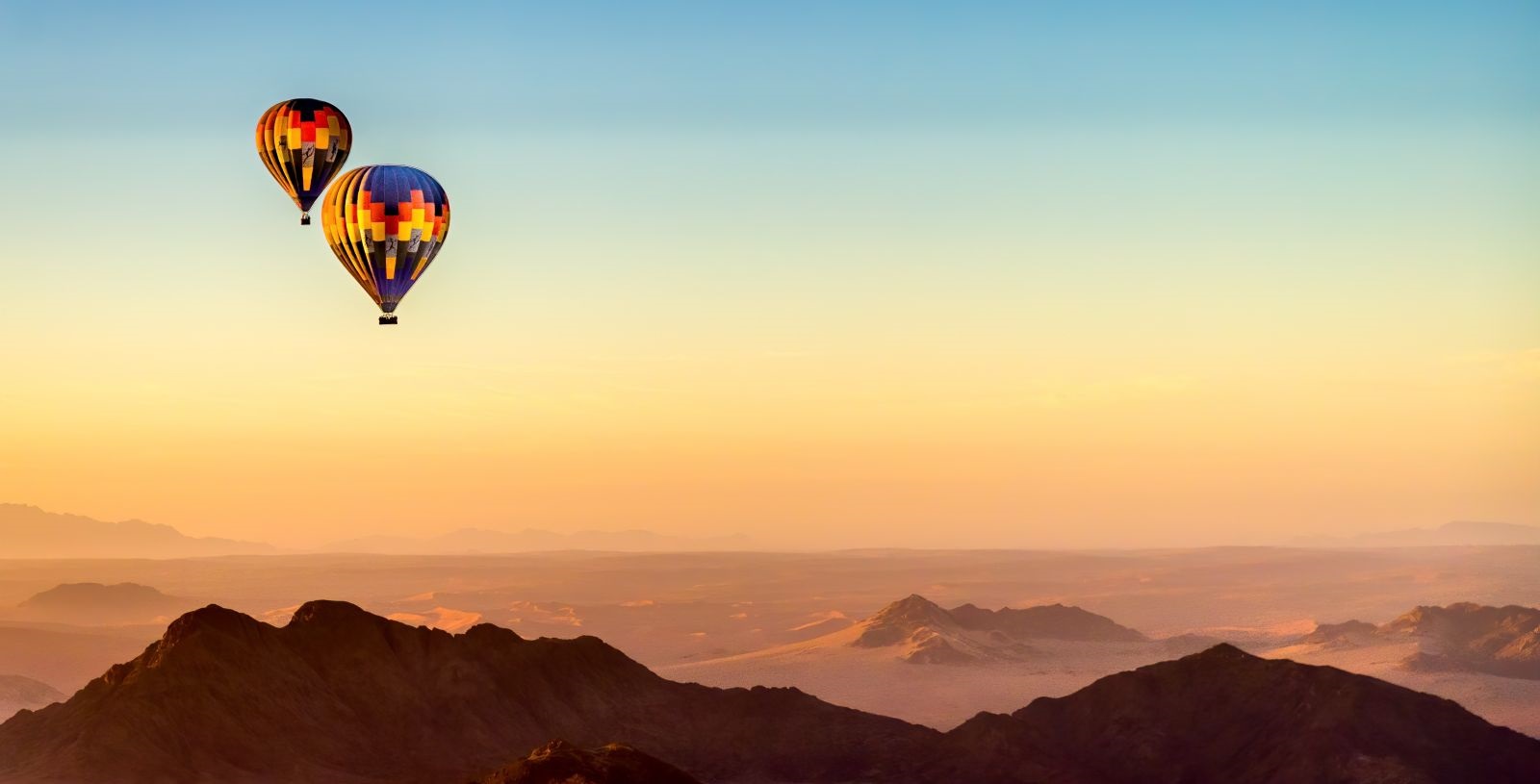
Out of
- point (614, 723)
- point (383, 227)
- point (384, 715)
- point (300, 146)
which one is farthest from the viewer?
point (614, 723)

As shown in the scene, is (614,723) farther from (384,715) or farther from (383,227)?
(383,227)

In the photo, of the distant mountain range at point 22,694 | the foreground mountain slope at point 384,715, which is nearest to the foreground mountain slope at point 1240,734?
the foreground mountain slope at point 384,715

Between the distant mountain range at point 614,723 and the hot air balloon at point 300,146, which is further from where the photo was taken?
the distant mountain range at point 614,723

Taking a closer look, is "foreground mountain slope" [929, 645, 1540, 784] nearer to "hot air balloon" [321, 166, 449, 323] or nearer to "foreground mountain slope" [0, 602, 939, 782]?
"foreground mountain slope" [0, 602, 939, 782]

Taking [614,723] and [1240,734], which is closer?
[1240,734]

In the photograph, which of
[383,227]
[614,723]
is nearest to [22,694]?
[614,723]

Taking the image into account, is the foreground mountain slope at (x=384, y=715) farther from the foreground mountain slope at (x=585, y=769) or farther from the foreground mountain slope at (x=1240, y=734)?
the foreground mountain slope at (x=585, y=769)

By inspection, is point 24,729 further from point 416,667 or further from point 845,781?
point 845,781
